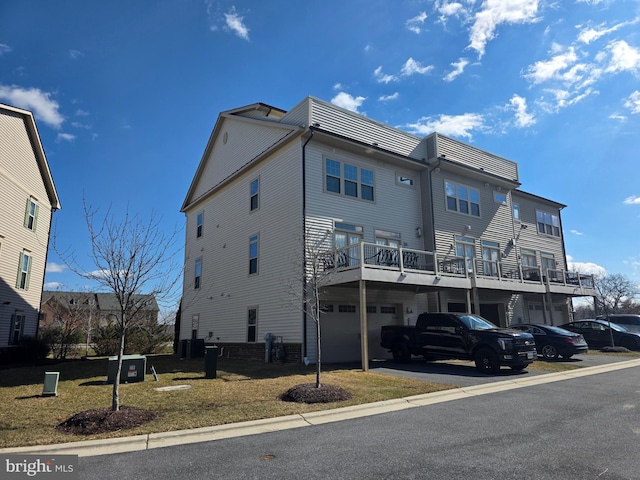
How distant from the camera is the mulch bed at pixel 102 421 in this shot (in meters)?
6.98

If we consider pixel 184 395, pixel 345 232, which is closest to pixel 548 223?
pixel 345 232

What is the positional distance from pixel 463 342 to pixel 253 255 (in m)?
10.1

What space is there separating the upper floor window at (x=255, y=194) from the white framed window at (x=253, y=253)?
4.90 ft

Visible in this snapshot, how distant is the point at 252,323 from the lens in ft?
62.7

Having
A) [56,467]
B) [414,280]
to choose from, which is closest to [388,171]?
[414,280]

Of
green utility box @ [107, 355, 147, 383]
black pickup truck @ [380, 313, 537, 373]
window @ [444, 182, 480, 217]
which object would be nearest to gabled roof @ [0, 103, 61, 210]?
green utility box @ [107, 355, 147, 383]

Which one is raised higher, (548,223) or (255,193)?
(548,223)

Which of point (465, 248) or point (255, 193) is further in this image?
point (465, 248)

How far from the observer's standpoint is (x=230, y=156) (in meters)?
23.2

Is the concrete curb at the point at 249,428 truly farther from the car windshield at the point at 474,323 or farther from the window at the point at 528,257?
the window at the point at 528,257

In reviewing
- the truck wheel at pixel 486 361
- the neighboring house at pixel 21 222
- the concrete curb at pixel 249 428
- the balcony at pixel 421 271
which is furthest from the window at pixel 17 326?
the truck wheel at pixel 486 361

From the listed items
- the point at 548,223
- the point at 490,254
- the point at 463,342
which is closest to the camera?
the point at 463,342

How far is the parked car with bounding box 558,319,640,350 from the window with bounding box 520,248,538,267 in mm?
4933

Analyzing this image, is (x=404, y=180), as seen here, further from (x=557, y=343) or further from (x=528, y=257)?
(x=528, y=257)
